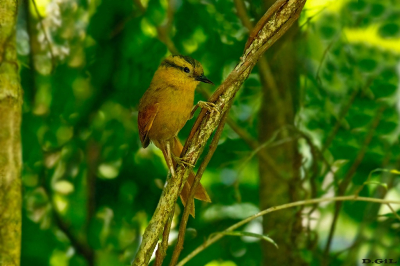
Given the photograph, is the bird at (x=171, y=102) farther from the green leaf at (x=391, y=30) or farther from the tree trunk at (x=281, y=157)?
the green leaf at (x=391, y=30)

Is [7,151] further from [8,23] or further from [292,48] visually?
[292,48]

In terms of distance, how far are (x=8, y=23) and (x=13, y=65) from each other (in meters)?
0.16

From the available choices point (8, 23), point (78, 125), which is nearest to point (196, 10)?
point (78, 125)

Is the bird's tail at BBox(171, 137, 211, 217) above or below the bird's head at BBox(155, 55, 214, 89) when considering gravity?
below

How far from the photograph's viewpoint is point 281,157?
328 cm

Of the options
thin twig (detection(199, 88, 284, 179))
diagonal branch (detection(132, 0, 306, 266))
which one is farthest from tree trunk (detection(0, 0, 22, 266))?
thin twig (detection(199, 88, 284, 179))

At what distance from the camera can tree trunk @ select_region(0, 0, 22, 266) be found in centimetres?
183

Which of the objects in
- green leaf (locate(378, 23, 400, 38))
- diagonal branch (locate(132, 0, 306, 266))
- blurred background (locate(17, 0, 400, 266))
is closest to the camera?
diagonal branch (locate(132, 0, 306, 266))

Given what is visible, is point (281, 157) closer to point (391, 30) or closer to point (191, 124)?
point (191, 124)

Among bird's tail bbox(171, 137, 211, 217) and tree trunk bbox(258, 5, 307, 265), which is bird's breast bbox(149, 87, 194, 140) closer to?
bird's tail bbox(171, 137, 211, 217)

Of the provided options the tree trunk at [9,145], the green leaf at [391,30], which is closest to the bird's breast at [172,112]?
the tree trunk at [9,145]

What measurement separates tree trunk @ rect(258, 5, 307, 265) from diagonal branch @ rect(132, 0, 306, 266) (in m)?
1.35

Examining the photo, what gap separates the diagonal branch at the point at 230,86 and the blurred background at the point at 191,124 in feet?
3.42

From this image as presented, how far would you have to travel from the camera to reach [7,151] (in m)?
1.90
